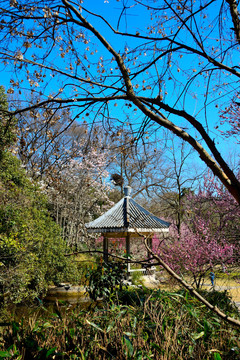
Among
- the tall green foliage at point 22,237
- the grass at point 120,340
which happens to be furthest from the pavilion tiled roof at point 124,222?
the grass at point 120,340

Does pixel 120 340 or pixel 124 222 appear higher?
pixel 124 222

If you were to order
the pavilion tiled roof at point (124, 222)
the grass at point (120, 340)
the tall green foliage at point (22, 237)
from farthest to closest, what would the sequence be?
the pavilion tiled roof at point (124, 222), the tall green foliage at point (22, 237), the grass at point (120, 340)

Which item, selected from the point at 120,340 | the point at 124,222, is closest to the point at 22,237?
the point at 124,222

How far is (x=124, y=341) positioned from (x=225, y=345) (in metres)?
0.63

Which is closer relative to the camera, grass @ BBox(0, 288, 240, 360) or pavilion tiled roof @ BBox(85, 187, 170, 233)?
grass @ BBox(0, 288, 240, 360)

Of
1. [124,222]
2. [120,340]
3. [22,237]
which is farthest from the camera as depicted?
[124,222]

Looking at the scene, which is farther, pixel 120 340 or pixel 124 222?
pixel 124 222

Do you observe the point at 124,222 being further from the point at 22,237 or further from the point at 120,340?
the point at 120,340

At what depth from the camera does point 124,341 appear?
1.68 metres

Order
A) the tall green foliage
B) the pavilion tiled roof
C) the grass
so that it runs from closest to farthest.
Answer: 1. the grass
2. the tall green foliage
3. the pavilion tiled roof

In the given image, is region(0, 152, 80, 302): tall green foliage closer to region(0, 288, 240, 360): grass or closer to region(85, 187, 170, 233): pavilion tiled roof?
region(85, 187, 170, 233): pavilion tiled roof

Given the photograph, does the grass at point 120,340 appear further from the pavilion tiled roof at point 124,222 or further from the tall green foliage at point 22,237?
the pavilion tiled roof at point 124,222

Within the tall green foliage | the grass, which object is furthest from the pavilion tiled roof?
the grass

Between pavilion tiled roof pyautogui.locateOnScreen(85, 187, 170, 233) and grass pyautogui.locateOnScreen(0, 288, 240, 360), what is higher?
pavilion tiled roof pyautogui.locateOnScreen(85, 187, 170, 233)
